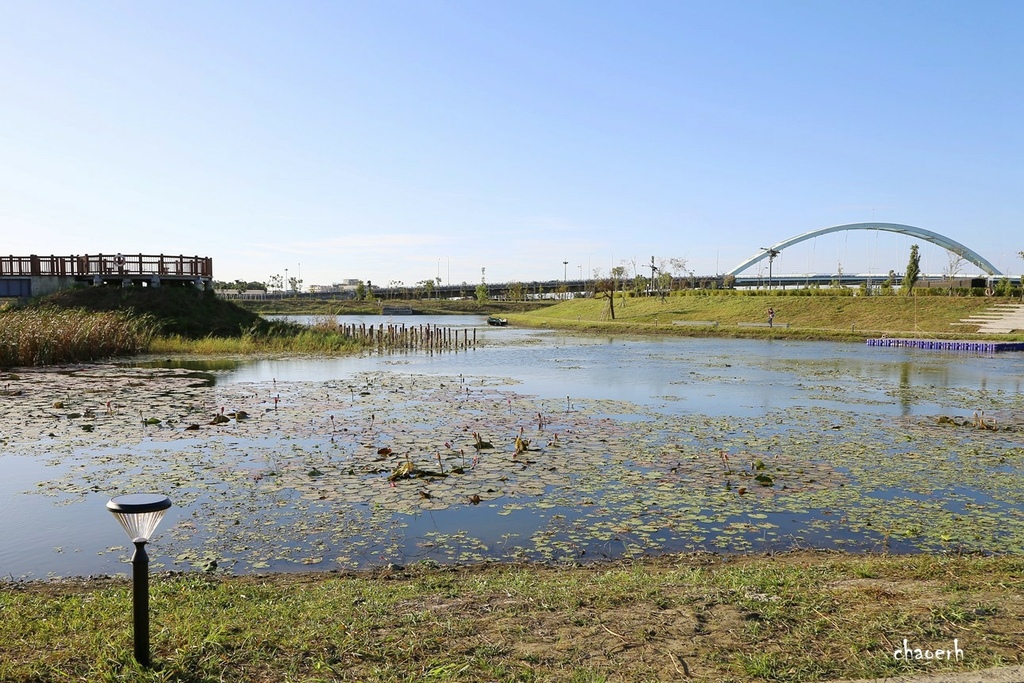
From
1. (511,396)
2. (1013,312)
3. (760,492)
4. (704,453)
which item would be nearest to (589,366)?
(511,396)

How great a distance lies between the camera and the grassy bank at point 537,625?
4.91 metres

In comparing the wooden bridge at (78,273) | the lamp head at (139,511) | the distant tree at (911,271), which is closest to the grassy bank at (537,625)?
the lamp head at (139,511)

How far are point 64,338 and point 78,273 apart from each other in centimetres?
1903

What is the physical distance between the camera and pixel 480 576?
7.46 meters

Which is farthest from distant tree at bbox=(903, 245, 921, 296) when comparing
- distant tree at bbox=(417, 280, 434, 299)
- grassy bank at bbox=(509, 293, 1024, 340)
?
distant tree at bbox=(417, 280, 434, 299)

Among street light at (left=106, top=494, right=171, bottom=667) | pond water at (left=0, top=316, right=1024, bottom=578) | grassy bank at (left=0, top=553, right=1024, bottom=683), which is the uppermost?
street light at (left=106, top=494, right=171, bottom=667)

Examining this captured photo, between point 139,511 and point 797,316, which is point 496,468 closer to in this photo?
point 139,511

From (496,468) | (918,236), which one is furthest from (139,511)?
(918,236)

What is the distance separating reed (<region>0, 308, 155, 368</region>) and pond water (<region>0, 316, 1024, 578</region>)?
12.4 feet

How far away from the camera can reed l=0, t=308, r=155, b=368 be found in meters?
28.8

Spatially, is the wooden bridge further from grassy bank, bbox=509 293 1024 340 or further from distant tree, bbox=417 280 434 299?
distant tree, bbox=417 280 434 299

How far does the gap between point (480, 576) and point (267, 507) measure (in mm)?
4328

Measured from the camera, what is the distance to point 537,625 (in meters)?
5.70

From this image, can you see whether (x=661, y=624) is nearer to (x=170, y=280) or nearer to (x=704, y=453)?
(x=704, y=453)
